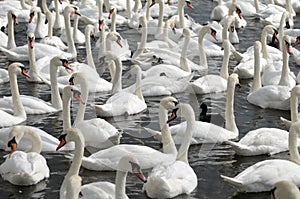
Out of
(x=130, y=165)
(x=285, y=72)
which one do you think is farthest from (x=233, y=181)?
(x=285, y=72)

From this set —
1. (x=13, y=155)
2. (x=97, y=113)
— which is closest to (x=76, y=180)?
(x=13, y=155)

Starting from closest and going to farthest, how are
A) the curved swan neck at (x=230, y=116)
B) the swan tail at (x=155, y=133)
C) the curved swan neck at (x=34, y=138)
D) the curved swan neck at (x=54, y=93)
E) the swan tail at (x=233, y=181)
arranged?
the swan tail at (x=233, y=181) < the curved swan neck at (x=34, y=138) < the swan tail at (x=155, y=133) < the curved swan neck at (x=230, y=116) < the curved swan neck at (x=54, y=93)

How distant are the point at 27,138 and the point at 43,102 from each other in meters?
3.20

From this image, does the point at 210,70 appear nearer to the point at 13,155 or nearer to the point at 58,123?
the point at 58,123

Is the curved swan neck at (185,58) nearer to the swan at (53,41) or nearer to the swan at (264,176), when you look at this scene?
the swan at (53,41)

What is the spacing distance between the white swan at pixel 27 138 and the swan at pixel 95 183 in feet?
3.18

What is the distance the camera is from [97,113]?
57.9 feet

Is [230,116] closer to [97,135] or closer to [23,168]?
[97,135]

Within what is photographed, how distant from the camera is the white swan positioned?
14305 millimetres

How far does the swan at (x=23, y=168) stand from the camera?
13.6 m

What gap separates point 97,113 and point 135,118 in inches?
29.7

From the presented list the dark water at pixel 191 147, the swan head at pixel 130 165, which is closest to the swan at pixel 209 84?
the dark water at pixel 191 147

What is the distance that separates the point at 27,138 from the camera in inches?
580

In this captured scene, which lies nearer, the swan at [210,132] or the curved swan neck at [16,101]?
the swan at [210,132]
